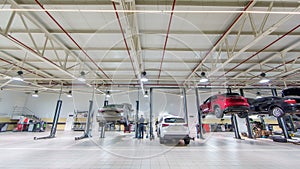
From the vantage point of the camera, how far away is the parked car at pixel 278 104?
4.99 meters

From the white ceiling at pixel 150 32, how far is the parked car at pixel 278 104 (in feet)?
6.67

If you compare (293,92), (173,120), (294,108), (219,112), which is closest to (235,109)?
(219,112)

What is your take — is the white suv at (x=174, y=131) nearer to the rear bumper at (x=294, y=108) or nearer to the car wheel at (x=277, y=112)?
the car wheel at (x=277, y=112)

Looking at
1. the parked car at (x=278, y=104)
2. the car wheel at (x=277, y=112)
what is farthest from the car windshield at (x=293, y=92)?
the car wheel at (x=277, y=112)

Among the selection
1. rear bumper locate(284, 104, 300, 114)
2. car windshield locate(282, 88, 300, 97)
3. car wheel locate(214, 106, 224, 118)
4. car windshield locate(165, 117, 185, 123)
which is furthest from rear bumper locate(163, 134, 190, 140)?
car windshield locate(282, 88, 300, 97)

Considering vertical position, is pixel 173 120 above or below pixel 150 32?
below

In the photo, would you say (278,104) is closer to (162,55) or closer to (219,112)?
(219,112)

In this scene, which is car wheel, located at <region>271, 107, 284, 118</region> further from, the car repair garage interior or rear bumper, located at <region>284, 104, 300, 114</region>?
rear bumper, located at <region>284, 104, 300, 114</region>

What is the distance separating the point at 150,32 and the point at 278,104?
222 inches

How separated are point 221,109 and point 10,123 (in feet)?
59.7

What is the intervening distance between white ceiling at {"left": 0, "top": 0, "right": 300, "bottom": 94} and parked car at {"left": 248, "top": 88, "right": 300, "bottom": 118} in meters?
2.03

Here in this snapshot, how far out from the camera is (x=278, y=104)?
526 centimetres

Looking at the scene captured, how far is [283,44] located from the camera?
558 centimetres

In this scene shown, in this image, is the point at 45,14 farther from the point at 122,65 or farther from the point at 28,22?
the point at 122,65
